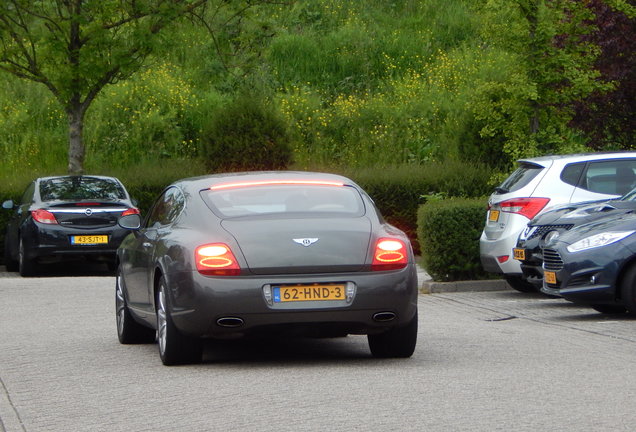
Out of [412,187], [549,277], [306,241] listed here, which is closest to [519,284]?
[549,277]

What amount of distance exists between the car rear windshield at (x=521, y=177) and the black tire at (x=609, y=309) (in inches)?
95.8

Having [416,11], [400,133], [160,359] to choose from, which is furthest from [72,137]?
[416,11]

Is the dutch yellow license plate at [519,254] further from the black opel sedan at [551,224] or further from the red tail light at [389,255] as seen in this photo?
the red tail light at [389,255]

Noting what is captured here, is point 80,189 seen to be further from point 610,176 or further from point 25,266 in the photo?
point 610,176

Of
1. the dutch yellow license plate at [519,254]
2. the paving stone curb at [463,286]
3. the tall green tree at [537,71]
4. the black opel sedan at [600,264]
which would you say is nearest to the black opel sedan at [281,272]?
the black opel sedan at [600,264]

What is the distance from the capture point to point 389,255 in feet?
31.0

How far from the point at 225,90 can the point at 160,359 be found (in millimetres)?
31098

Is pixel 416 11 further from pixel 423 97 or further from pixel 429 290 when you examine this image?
pixel 429 290

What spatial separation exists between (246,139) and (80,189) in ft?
19.1

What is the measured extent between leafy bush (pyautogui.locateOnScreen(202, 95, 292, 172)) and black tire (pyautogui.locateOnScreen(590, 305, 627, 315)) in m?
13.0

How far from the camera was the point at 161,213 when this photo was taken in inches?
429

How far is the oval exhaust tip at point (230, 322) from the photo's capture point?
9156 mm

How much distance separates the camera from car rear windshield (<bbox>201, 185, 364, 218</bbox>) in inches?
386

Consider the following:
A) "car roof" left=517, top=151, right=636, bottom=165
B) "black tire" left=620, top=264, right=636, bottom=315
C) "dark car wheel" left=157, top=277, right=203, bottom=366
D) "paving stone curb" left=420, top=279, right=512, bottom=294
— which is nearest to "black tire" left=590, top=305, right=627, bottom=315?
"black tire" left=620, top=264, right=636, bottom=315
